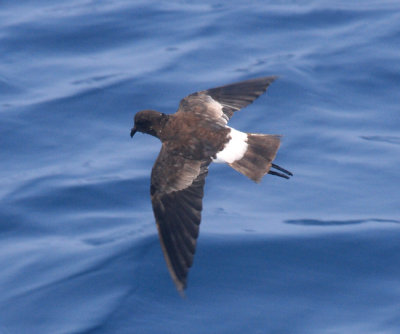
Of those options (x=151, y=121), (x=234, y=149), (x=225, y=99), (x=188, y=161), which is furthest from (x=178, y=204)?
(x=225, y=99)

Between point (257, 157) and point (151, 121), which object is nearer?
point (257, 157)

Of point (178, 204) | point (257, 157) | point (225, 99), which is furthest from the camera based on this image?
point (225, 99)

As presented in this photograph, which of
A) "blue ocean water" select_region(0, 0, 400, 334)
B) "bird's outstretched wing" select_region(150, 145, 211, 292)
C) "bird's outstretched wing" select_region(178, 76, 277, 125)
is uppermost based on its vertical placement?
"bird's outstretched wing" select_region(178, 76, 277, 125)

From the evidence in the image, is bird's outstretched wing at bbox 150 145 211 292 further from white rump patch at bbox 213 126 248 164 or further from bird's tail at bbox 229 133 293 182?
bird's tail at bbox 229 133 293 182

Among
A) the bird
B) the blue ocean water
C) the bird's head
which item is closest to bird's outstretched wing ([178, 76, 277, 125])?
the bird

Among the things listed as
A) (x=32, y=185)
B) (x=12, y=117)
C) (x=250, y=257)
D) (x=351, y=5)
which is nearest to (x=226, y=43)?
(x=351, y=5)

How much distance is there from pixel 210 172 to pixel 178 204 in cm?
255

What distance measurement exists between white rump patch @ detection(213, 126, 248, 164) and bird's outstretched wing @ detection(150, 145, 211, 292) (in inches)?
4.7

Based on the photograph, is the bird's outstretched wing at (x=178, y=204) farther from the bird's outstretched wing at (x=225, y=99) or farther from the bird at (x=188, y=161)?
the bird's outstretched wing at (x=225, y=99)

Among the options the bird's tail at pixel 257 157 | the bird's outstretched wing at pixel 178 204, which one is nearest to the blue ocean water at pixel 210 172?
the bird's outstretched wing at pixel 178 204

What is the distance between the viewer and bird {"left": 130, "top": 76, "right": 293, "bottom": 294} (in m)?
5.74

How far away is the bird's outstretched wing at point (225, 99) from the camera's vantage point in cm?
688

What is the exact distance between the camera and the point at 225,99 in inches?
280

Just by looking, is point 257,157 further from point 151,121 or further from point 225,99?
point 225,99
